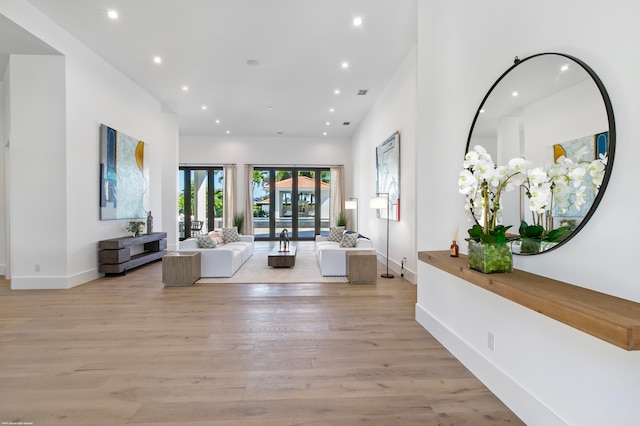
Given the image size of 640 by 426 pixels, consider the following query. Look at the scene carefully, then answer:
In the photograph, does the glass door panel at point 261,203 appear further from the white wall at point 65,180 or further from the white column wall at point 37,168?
the white column wall at point 37,168

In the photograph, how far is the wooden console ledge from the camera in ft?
3.38

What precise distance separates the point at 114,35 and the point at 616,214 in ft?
20.1

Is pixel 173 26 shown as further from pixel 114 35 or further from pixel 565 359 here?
pixel 565 359

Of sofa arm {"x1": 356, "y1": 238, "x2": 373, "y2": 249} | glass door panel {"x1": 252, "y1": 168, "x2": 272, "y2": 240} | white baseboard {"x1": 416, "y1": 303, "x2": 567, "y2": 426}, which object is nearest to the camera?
white baseboard {"x1": 416, "y1": 303, "x2": 567, "y2": 426}

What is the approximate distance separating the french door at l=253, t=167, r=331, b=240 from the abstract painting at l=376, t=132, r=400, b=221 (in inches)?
166

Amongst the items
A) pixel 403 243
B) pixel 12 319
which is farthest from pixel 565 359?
pixel 12 319

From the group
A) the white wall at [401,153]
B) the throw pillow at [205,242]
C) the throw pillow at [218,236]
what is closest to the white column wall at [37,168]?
the throw pillow at [205,242]

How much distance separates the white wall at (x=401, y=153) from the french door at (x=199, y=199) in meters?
5.39

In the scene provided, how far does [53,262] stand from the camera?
4719mm

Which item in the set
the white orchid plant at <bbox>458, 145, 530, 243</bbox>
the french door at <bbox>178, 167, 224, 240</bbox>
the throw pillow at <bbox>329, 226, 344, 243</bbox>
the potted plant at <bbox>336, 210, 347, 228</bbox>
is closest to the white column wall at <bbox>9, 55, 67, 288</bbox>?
the throw pillow at <bbox>329, 226, 344, 243</bbox>

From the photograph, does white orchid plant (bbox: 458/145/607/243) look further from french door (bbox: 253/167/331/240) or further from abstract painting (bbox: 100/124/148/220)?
french door (bbox: 253/167/331/240)

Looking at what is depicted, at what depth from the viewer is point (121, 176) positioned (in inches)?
235

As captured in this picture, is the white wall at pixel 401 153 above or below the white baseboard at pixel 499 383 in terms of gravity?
above

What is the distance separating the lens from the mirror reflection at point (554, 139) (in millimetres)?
1459
